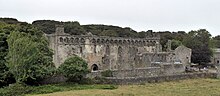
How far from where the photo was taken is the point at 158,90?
41688mm

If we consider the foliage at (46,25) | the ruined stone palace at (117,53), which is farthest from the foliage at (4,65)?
the foliage at (46,25)

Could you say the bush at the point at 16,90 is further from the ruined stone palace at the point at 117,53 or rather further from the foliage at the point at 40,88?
the ruined stone palace at the point at 117,53

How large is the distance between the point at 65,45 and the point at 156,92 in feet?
73.3

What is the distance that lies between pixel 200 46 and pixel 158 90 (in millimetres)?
47138

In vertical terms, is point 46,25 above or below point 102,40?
above

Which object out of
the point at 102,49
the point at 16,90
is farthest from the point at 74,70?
the point at 102,49

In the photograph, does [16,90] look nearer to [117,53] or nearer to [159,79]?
[159,79]

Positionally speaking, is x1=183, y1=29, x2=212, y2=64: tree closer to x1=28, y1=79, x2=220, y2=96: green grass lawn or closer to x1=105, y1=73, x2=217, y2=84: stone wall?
x1=105, y1=73, x2=217, y2=84: stone wall

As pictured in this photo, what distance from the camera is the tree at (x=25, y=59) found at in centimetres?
4406

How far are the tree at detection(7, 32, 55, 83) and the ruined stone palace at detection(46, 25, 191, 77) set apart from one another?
36.5 feet

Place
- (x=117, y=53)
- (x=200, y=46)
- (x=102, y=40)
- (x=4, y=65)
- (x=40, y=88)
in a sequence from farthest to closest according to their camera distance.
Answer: (x=200, y=46) < (x=117, y=53) < (x=102, y=40) < (x=4, y=65) < (x=40, y=88)

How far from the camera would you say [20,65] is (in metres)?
44.3

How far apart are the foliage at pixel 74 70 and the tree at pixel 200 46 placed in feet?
143

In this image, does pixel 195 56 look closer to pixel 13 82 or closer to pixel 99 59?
pixel 99 59
